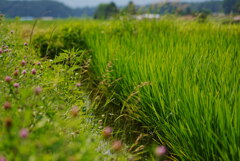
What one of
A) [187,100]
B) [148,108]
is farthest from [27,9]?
[187,100]

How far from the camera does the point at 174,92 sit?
7.61 ft

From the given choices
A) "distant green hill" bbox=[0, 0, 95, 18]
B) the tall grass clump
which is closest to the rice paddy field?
the tall grass clump

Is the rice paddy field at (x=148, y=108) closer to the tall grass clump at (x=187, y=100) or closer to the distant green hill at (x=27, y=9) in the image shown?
the tall grass clump at (x=187, y=100)

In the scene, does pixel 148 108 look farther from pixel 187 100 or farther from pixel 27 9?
pixel 27 9

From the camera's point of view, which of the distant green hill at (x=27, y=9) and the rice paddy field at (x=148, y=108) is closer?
the rice paddy field at (x=148, y=108)

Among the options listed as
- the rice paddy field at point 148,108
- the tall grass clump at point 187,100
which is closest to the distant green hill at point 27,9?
the rice paddy field at point 148,108

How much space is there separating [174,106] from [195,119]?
13.8 inches

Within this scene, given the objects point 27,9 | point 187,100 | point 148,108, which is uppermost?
point 27,9

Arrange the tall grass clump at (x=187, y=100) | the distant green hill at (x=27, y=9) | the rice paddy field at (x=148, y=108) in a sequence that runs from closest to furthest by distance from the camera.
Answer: the rice paddy field at (x=148, y=108) → the tall grass clump at (x=187, y=100) → the distant green hill at (x=27, y=9)

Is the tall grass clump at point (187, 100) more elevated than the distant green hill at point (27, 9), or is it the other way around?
the distant green hill at point (27, 9)

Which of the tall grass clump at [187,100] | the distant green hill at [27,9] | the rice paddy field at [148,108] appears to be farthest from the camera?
the distant green hill at [27,9]

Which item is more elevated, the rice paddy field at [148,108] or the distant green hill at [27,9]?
the distant green hill at [27,9]

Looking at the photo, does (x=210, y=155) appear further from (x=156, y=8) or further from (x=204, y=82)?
(x=156, y=8)

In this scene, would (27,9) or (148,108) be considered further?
(27,9)
